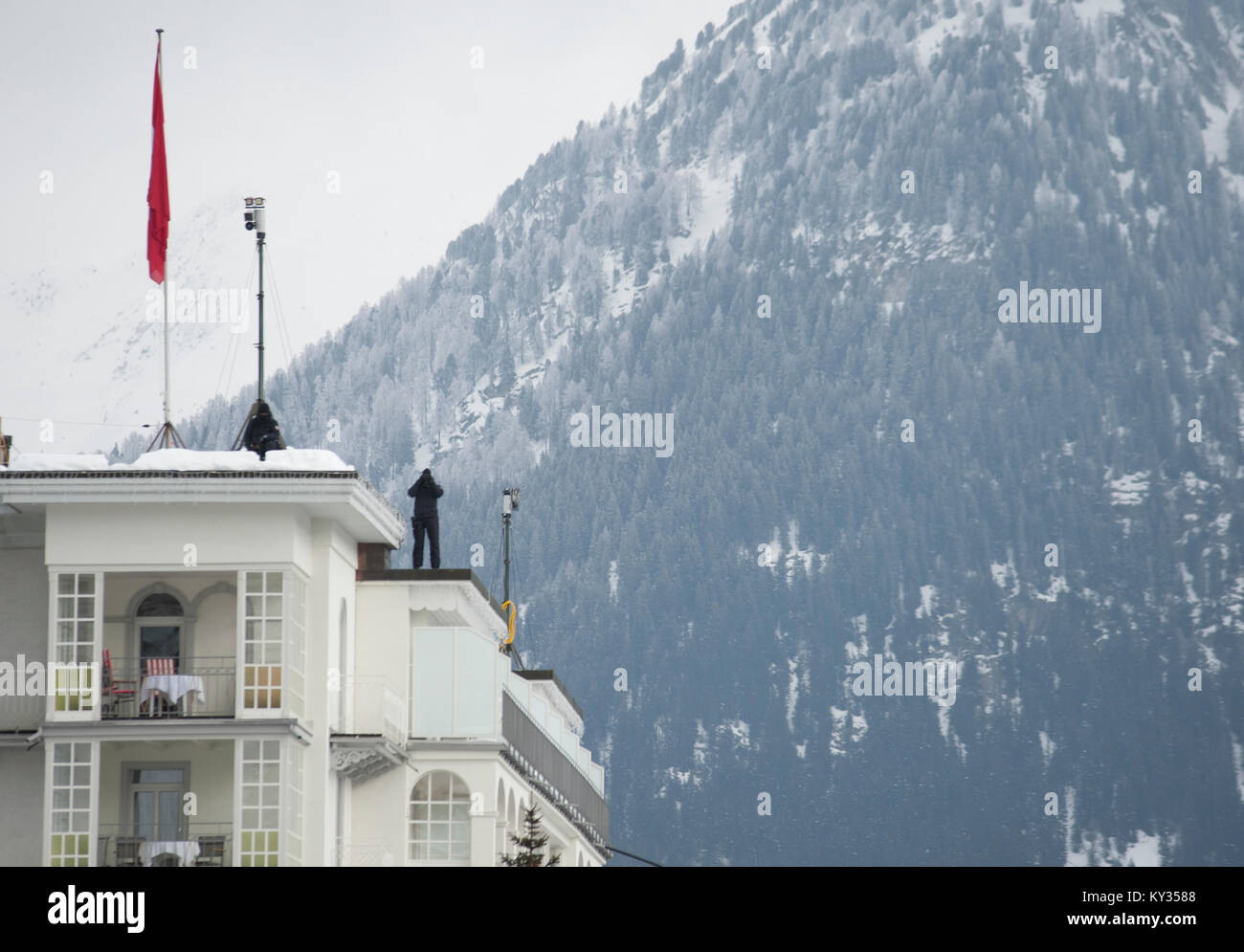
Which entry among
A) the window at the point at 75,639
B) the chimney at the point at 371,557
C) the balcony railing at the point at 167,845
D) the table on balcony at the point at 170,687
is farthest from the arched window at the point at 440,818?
the window at the point at 75,639

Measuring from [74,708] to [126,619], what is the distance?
221 cm

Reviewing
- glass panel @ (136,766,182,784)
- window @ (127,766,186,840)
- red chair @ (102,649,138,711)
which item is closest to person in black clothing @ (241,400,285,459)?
red chair @ (102,649,138,711)

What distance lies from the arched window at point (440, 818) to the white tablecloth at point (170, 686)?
771 cm

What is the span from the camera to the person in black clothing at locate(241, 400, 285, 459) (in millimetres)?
45594

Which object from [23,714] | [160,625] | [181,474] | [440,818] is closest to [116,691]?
[160,625]

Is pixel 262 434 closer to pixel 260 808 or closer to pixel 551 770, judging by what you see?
pixel 260 808

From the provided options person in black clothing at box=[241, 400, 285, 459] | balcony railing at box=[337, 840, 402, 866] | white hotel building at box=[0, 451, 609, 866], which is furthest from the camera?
balcony railing at box=[337, 840, 402, 866]

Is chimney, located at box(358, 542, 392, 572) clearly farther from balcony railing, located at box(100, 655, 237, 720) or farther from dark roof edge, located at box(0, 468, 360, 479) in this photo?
dark roof edge, located at box(0, 468, 360, 479)

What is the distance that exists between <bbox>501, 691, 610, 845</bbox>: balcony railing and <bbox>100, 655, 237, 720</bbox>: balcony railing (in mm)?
8638

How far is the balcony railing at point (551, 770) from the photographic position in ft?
173

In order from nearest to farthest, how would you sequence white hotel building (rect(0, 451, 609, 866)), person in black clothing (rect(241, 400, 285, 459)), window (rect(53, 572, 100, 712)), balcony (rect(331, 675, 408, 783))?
white hotel building (rect(0, 451, 609, 866)) → window (rect(53, 572, 100, 712)) → balcony (rect(331, 675, 408, 783)) → person in black clothing (rect(241, 400, 285, 459))

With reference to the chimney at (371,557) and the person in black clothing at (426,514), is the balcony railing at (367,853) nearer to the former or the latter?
the chimney at (371,557)
